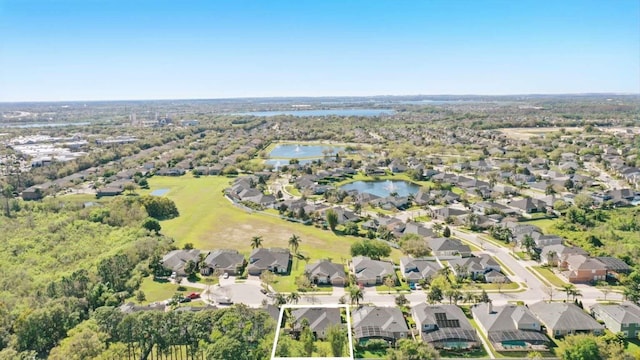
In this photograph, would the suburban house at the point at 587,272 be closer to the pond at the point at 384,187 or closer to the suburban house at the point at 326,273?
the suburban house at the point at 326,273

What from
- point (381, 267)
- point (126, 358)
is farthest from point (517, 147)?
point (126, 358)

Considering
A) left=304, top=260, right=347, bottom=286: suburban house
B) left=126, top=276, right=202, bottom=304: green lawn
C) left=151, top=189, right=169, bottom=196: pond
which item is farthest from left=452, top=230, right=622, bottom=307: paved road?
left=151, top=189, right=169, bottom=196: pond

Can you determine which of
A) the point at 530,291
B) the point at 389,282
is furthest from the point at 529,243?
the point at 389,282

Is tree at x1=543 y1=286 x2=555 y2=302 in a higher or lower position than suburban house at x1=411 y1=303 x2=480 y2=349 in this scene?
lower

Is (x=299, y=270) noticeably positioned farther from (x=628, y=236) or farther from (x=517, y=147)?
(x=517, y=147)

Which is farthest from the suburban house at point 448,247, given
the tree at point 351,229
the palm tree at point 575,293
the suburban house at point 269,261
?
the suburban house at point 269,261

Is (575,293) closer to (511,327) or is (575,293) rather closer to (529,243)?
(511,327)

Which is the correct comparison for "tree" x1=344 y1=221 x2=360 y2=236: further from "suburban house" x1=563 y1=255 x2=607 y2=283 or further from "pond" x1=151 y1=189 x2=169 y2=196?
"pond" x1=151 y1=189 x2=169 y2=196
